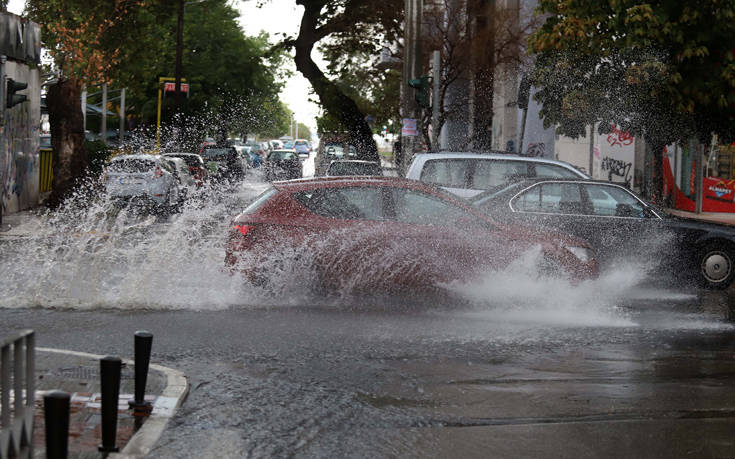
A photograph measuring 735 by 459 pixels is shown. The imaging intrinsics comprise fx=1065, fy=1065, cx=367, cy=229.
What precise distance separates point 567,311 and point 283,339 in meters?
3.46

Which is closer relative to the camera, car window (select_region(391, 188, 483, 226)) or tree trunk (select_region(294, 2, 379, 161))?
car window (select_region(391, 188, 483, 226))

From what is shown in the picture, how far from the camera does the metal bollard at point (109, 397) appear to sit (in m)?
5.41

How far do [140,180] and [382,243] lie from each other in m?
16.8

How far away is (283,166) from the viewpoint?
165ft

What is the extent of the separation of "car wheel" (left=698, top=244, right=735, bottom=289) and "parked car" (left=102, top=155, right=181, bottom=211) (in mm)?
16373

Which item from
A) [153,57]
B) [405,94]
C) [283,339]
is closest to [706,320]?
[283,339]

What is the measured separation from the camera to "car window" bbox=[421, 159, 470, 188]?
53.4 feet

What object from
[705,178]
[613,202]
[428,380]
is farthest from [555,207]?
[705,178]

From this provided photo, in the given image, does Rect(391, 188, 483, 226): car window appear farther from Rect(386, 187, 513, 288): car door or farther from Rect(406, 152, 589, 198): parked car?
Rect(406, 152, 589, 198): parked car

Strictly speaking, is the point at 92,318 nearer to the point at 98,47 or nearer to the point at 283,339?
the point at 283,339

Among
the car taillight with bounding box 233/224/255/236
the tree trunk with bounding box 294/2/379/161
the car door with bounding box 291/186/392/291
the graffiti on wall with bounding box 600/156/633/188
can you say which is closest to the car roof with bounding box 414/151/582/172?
the car door with bounding box 291/186/392/291

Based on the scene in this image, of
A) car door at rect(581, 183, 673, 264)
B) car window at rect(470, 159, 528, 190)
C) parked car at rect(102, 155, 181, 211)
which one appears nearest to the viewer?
car door at rect(581, 183, 673, 264)

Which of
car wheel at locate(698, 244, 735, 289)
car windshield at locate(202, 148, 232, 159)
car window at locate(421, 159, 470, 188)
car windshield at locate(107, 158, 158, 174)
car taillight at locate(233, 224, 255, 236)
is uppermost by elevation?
car windshield at locate(202, 148, 232, 159)

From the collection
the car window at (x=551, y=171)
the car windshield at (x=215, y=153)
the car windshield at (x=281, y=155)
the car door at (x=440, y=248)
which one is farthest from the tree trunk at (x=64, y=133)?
the car windshield at (x=281, y=155)
